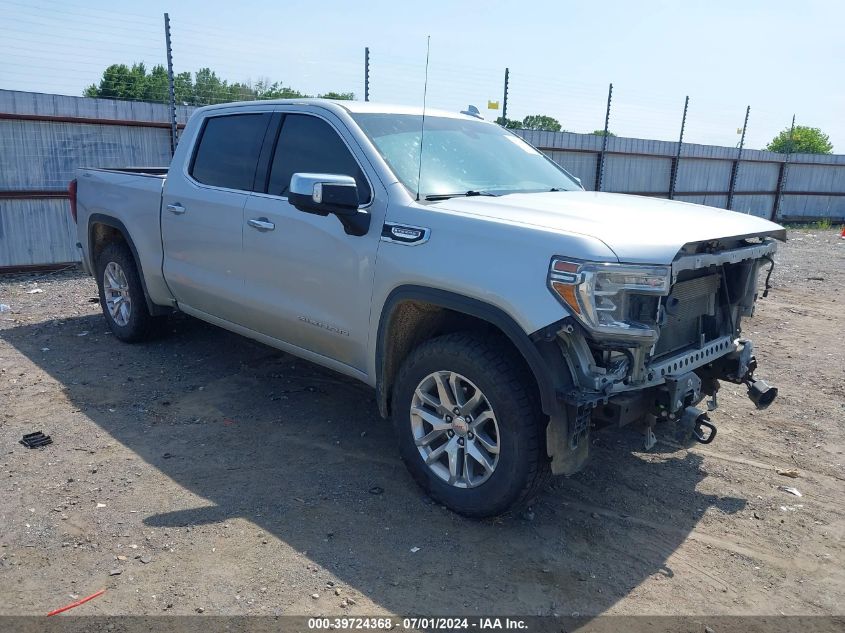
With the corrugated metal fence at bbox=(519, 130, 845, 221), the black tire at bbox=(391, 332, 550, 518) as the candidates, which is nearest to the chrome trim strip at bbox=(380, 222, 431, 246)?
the black tire at bbox=(391, 332, 550, 518)

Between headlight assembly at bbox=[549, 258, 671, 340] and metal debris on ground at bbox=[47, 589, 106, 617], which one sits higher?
headlight assembly at bbox=[549, 258, 671, 340]

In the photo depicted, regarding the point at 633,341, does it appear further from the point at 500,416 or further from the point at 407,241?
the point at 407,241

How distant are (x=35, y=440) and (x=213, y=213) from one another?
1843mm

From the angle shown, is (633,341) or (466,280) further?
(466,280)

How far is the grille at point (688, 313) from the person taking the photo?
11.4ft

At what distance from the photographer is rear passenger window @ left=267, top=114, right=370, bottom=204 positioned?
13.1 ft

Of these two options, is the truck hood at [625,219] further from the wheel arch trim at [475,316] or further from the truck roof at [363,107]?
the truck roof at [363,107]

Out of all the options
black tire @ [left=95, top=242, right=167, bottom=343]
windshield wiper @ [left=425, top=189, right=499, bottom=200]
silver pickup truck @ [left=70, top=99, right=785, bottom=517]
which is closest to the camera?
silver pickup truck @ [left=70, top=99, right=785, bottom=517]

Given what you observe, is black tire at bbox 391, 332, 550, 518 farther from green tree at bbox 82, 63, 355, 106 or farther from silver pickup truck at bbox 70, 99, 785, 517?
green tree at bbox 82, 63, 355, 106

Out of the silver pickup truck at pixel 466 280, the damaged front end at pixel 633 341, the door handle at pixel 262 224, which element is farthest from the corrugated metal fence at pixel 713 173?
the damaged front end at pixel 633 341

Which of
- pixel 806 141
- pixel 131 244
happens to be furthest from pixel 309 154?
pixel 806 141

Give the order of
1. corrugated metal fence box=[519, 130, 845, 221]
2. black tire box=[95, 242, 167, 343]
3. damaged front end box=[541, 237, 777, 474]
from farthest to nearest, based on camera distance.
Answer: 1. corrugated metal fence box=[519, 130, 845, 221]
2. black tire box=[95, 242, 167, 343]
3. damaged front end box=[541, 237, 777, 474]

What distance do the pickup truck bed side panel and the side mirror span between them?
2.24 metres

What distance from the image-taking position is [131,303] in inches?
238
